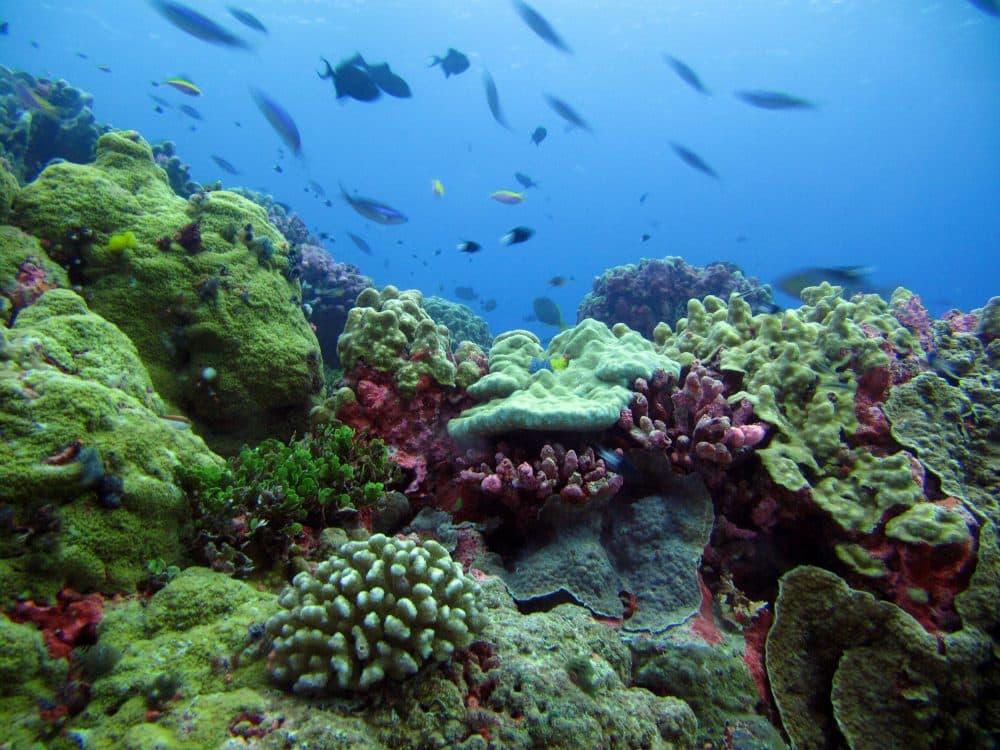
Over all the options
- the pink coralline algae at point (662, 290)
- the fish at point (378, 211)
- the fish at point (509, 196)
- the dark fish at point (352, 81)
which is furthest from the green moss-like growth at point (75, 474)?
the pink coralline algae at point (662, 290)

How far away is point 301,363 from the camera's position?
4879 millimetres

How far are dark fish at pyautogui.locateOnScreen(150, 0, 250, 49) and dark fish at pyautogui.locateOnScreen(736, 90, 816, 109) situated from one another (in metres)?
7.71

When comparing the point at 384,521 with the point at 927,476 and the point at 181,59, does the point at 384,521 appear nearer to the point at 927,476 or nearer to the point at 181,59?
the point at 927,476

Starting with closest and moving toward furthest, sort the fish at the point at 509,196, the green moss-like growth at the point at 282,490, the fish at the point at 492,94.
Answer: the green moss-like growth at the point at 282,490 < the fish at the point at 492,94 < the fish at the point at 509,196

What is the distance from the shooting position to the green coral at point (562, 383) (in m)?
3.62

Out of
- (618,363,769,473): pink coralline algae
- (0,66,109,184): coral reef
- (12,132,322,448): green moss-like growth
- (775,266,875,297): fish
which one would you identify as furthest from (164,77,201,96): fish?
(775,266,875,297): fish

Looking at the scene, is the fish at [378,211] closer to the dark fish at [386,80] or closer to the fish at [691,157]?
the dark fish at [386,80]

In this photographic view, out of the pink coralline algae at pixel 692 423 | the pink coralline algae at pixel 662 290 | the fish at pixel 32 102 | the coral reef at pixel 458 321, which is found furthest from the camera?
the coral reef at pixel 458 321

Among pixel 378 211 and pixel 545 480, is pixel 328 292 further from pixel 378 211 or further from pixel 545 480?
pixel 545 480

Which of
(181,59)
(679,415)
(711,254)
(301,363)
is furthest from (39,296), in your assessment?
(711,254)

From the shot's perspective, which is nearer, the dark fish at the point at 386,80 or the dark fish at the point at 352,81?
the dark fish at the point at 352,81

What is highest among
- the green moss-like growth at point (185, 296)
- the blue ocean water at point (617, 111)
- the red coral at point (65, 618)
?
the blue ocean water at point (617, 111)

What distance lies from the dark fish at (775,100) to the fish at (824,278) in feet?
11.2

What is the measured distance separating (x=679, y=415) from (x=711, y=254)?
13094 centimetres
